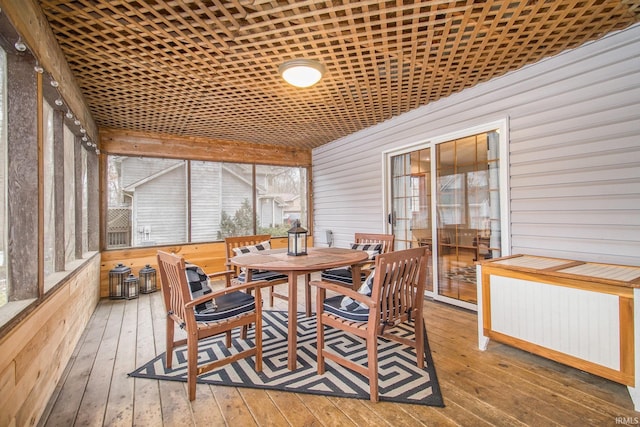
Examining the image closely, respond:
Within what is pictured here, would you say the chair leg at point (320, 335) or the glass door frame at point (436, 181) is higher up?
the glass door frame at point (436, 181)

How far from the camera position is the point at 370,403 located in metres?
1.94

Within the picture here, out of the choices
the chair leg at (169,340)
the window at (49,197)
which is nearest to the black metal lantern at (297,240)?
the chair leg at (169,340)

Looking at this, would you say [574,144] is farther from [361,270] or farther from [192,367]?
[192,367]

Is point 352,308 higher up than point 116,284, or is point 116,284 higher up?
point 352,308

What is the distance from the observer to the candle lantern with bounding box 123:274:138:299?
444 centimetres

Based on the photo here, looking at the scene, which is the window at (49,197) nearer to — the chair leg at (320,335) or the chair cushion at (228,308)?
the chair cushion at (228,308)

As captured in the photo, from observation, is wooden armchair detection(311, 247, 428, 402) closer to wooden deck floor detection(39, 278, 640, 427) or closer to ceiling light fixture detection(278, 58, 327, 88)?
wooden deck floor detection(39, 278, 640, 427)

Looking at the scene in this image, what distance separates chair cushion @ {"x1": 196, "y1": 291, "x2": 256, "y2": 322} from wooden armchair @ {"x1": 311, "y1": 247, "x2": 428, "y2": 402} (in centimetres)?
55

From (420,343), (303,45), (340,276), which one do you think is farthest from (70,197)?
(420,343)

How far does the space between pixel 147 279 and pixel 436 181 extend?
174 inches

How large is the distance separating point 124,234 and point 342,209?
3692 millimetres

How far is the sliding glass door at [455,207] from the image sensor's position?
11.3ft

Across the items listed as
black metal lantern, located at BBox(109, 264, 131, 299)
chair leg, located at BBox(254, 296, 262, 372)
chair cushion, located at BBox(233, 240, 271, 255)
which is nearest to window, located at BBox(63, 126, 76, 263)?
black metal lantern, located at BBox(109, 264, 131, 299)

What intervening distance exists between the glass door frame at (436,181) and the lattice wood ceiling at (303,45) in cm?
51
